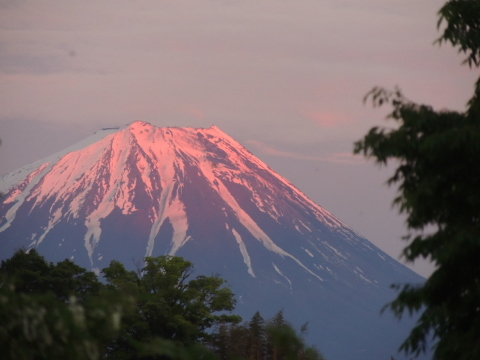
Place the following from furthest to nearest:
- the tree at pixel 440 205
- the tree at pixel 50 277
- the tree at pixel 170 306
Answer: the tree at pixel 170 306
the tree at pixel 50 277
the tree at pixel 440 205

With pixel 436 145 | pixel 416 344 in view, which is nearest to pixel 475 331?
pixel 416 344

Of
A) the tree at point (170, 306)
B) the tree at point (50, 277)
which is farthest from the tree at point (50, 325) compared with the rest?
the tree at point (50, 277)

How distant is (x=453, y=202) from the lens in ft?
26.4

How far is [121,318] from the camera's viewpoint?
57.5 ft

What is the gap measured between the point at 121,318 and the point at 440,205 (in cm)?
1092

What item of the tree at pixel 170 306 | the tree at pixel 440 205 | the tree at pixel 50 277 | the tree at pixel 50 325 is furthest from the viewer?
the tree at pixel 170 306

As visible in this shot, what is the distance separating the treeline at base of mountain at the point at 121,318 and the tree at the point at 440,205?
1642 millimetres

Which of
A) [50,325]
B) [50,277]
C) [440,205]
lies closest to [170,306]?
[50,277]

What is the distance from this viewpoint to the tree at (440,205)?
760 centimetres

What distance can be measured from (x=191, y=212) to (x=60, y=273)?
167219 mm

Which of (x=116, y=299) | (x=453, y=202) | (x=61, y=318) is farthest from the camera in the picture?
(x=453, y=202)

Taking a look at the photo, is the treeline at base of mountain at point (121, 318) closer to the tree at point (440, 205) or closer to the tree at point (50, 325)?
the tree at point (50, 325)

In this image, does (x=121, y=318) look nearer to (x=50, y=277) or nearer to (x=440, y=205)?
(x=440, y=205)

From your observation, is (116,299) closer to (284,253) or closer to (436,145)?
(436,145)
